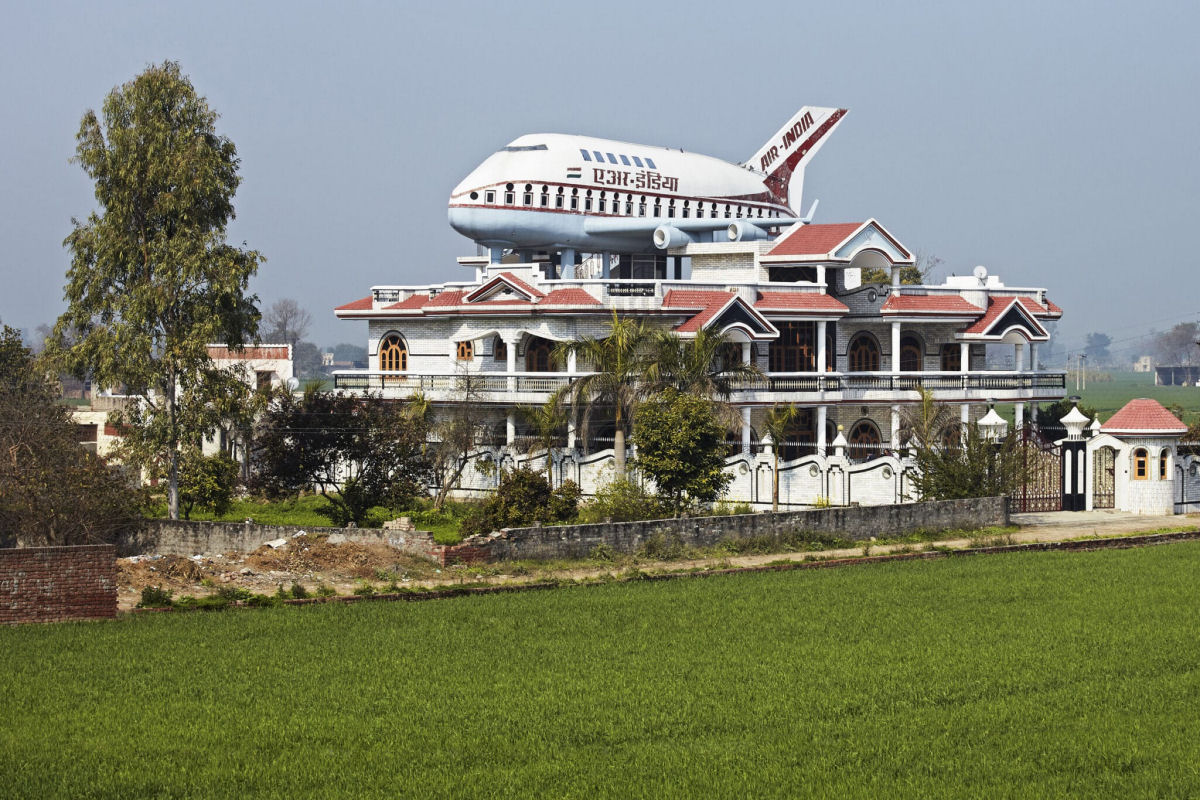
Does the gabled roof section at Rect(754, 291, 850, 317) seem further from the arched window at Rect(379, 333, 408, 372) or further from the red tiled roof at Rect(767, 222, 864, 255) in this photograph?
the arched window at Rect(379, 333, 408, 372)

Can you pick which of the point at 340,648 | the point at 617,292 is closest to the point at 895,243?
the point at 617,292

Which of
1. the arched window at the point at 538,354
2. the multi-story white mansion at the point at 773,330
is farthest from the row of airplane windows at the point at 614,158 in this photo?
the arched window at the point at 538,354

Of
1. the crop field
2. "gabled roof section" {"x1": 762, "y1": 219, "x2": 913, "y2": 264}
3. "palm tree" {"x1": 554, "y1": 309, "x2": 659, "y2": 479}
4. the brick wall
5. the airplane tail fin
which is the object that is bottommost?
the crop field

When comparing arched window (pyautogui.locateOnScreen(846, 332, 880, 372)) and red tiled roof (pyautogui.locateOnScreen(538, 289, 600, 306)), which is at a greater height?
red tiled roof (pyautogui.locateOnScreen(538, 289, 600, 306))

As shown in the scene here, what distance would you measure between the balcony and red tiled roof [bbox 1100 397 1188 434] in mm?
10785

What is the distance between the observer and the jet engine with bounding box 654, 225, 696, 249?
54.8m

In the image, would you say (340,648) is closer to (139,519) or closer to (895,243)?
(139,519)

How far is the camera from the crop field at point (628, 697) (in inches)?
603

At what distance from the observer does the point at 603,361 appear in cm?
4162

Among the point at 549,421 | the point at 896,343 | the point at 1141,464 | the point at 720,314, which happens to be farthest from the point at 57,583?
the point at 896,343

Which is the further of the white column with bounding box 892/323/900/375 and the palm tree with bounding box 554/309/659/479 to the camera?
the white column with bounding box 892/323/900/375

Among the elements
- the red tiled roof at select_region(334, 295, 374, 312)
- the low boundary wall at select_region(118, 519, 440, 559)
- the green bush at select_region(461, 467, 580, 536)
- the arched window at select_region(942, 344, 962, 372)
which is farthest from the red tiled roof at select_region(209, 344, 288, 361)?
the green bush at select_region(461, 467, 580, 536)

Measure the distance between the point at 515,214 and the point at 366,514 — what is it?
1691 centimetres

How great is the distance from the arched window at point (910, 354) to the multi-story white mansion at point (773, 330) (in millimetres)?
51
